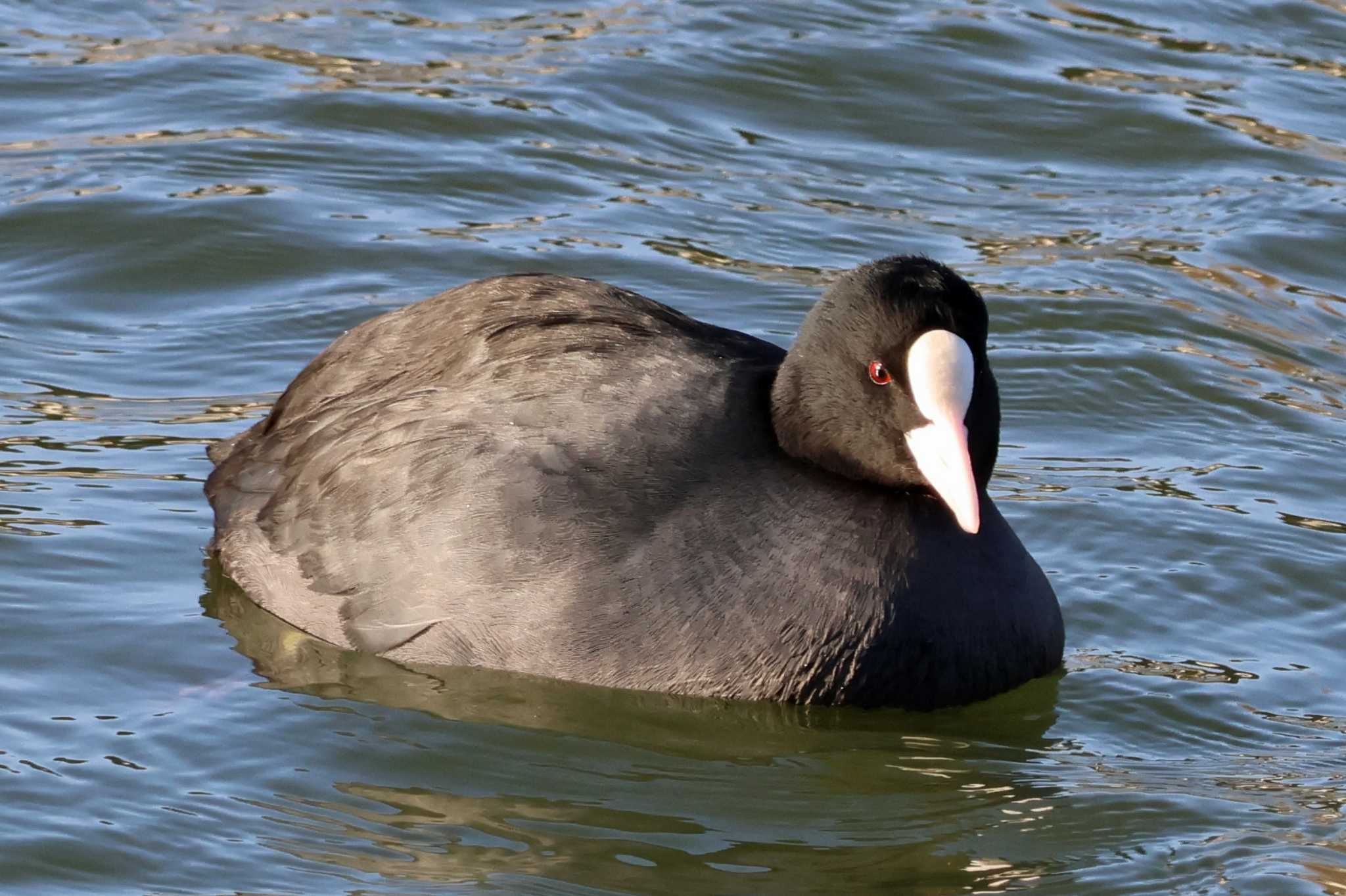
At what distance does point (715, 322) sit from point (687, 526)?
8.91 ft

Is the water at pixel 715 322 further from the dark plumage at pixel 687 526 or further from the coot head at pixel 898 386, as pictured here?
the coot head at pixel 898 386

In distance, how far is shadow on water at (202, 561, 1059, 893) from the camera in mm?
4438

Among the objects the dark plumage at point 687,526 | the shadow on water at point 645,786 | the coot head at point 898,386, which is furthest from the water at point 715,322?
the coot head at point 898,386

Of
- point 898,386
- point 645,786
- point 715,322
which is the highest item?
point 898,386

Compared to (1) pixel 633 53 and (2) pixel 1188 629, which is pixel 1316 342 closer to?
(2) pixel 1188 629

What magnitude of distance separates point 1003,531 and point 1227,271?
3.45m

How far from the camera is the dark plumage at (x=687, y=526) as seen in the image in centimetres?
499

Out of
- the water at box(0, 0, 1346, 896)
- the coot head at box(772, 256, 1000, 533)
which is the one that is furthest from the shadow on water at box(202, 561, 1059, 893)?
the coot head at box(772, 256, 1000, 533)

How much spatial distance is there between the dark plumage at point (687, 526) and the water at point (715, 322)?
145 millimetres

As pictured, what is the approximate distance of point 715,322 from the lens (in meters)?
7.68

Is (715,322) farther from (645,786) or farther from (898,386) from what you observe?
(645,786)

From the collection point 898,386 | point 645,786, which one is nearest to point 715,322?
point 898,386

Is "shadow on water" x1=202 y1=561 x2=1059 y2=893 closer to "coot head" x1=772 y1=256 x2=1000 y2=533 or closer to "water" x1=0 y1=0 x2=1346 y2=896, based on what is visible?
"water" x1=0 y1=0 x2=1346 y2=896

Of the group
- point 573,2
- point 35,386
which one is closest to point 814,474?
point 35,386
